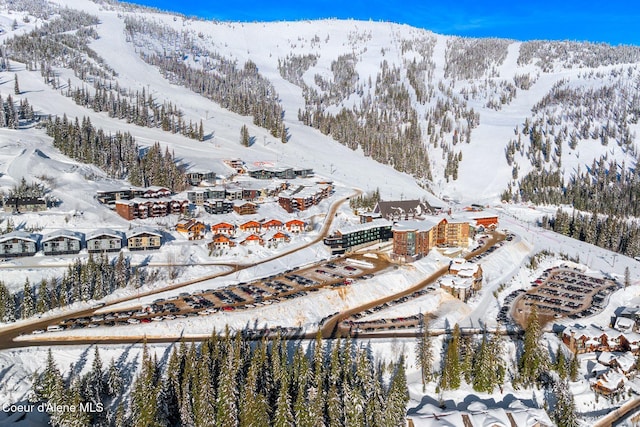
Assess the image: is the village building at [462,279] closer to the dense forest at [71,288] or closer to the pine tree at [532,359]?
the pine tree at [532,359]

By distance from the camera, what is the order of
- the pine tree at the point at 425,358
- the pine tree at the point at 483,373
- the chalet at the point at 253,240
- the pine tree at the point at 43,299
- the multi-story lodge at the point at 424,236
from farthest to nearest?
the chalet at the point at 253,240 → the multi-story lodge at the point at 424,236 → the pine tree at the point at 43,299 → the pine tree at the point at 425,358 → the pine tree at the point at 483,373

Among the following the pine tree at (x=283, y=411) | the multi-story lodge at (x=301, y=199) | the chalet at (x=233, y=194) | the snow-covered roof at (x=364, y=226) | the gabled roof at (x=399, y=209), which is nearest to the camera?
the pine tree at (x=283, y=411)

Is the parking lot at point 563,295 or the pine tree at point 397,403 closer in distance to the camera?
the pine tree at point 397,403

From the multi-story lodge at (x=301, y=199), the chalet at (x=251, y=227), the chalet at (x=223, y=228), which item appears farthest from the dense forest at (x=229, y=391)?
the multi-story lodge at (x=301, y=199)

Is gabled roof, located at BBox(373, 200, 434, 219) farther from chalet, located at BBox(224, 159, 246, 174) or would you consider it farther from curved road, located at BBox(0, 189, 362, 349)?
chalet, located at BBox(224, 159, 246, 174)

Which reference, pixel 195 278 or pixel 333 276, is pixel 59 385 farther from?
pixel 333 276

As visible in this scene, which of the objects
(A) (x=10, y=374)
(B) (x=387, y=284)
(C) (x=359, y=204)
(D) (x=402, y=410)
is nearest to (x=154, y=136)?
(C) (x=359, y=204)
